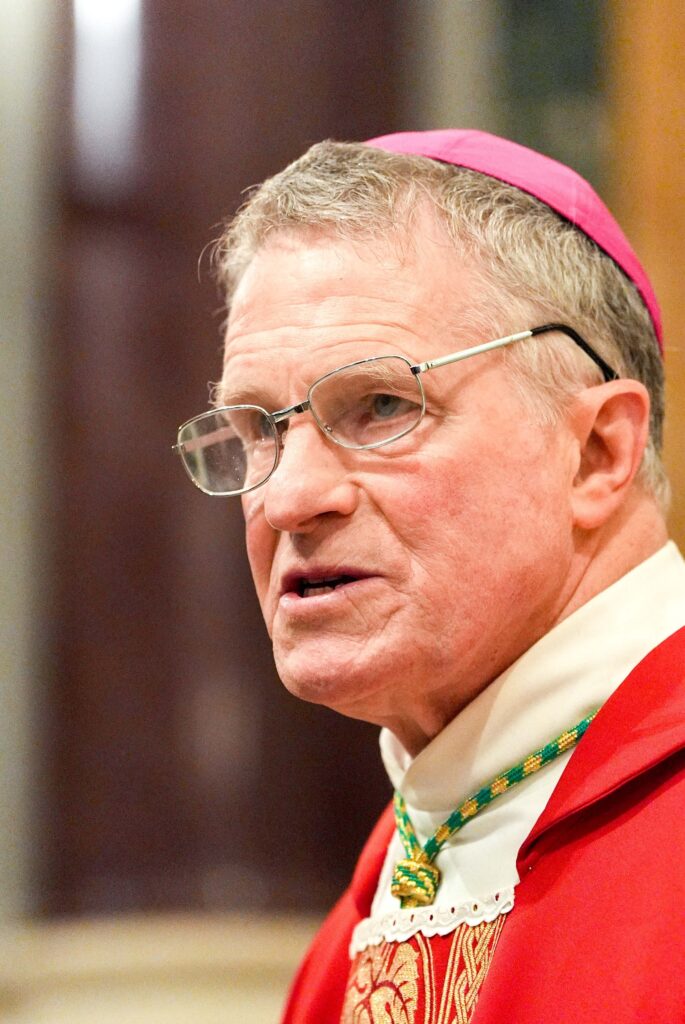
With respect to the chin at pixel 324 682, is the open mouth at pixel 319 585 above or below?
above

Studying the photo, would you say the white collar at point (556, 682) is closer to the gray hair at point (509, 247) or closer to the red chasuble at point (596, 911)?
the red chasuble at point (596, 911)

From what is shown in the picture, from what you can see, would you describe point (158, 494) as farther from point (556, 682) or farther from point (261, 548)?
point (556, 682)

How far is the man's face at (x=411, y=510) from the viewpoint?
184 centimetres

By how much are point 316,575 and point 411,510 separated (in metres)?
0.19

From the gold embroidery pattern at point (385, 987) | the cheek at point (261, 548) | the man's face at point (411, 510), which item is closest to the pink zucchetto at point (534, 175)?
the man's face at point (411, 510)

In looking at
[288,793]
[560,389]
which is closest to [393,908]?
[560,389]

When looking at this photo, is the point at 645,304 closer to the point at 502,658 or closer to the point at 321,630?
the point at 502,658

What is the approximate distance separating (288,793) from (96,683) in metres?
0.81

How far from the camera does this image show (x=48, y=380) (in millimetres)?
4457

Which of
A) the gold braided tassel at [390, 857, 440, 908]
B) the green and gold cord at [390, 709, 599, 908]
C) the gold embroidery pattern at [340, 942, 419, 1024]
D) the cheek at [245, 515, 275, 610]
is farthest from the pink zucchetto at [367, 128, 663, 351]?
the gold embroidery pattern at [340, 942, 419, 1024]

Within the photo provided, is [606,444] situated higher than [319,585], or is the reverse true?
[606,444]

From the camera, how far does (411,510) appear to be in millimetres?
1828

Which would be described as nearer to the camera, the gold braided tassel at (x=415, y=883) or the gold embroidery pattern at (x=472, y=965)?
the gold embroidery pattern at (x=472, y=965)

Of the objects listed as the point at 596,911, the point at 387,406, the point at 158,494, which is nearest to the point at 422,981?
the point at 596,911
